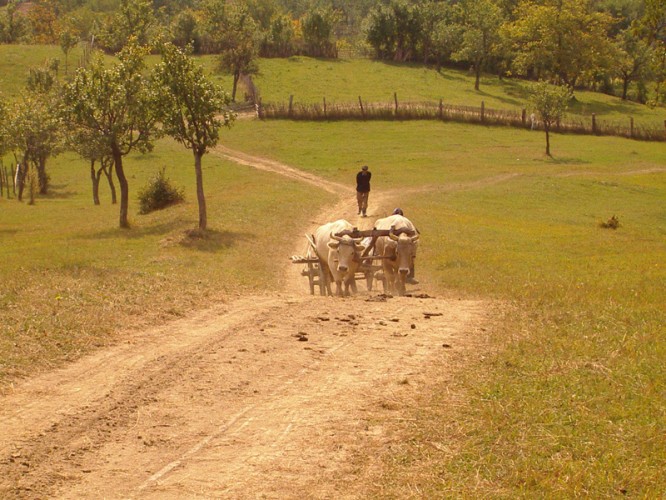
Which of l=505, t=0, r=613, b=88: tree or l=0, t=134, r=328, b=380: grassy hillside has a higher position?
l=505, t=0, r=613, b=88: tree

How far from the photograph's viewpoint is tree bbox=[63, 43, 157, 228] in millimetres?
32562

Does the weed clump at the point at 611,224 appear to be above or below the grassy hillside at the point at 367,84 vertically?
below

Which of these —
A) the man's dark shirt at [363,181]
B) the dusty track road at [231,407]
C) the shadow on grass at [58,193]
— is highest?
the man's dark shirt at [363,181]

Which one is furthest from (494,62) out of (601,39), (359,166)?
(359,166)

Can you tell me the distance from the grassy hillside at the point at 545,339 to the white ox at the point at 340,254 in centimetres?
324

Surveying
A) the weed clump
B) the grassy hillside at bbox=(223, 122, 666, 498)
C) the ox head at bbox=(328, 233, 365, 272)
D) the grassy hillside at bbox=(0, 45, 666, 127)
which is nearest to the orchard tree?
the grassy hillside at bbox=(223, 122, 666, 498)

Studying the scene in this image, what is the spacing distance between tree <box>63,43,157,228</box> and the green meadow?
3.95 metres

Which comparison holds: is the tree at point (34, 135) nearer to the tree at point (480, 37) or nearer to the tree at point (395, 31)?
the tree at point (480, 37)

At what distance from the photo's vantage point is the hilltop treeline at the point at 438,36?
82188mm

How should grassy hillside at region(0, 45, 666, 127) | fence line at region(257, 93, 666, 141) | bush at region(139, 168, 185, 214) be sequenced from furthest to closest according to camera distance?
1. grassy hillside at region(0, 45, 666, 127)
2. fence line at region(257, 93, 666, 141)
3. bush at region(139, 168, 185, 214)

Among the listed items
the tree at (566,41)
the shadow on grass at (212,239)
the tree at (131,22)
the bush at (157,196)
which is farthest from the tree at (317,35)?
the shadow on grass at (212,239)

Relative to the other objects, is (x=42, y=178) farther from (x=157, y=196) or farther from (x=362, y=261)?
(x=362, y=261)

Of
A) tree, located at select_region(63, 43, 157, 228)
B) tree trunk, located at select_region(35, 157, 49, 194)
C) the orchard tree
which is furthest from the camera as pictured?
tree trunk, located at select_region(35, 157, 49, 194)

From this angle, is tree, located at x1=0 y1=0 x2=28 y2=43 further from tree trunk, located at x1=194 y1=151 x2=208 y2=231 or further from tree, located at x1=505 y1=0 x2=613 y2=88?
tree trunk, located at x1=194 y1=151 x2=208 y2=231
